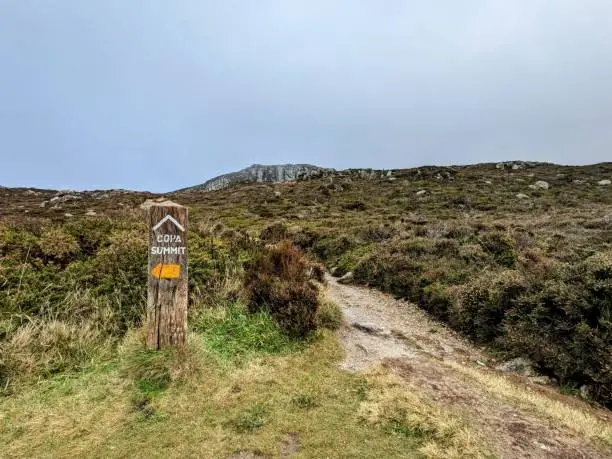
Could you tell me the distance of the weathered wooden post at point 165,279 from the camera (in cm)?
494

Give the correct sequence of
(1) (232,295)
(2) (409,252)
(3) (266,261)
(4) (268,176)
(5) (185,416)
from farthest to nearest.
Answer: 1. (4) (268,176)
2. (2) (409,252)
3. (3) (266,261)
4. (1) (232,295)
5. (5) (185,416)

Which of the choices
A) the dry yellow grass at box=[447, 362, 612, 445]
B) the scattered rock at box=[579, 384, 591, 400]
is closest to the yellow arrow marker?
the dry yellow grass at box=[447, 362, 612, 445]

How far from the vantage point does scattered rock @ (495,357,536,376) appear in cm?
624

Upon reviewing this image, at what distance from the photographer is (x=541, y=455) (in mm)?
3568

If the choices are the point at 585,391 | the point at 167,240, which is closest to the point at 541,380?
the point at 585,391

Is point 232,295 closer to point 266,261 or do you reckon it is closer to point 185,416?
point 266,261

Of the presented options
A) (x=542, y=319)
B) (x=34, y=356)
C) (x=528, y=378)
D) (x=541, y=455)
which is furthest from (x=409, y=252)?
(x=34, y=356)

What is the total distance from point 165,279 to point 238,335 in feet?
4.80

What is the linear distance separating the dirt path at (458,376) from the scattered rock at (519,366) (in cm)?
20

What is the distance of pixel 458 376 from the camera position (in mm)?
5195

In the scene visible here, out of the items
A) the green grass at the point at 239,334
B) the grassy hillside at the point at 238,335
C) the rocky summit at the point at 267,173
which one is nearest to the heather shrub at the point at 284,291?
the grassy hillside at the point at 238,335

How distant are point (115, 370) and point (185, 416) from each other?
1.33 metres

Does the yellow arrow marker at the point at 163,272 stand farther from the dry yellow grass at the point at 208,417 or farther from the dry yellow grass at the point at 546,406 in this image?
the dry yellow grass at the point at 546,406

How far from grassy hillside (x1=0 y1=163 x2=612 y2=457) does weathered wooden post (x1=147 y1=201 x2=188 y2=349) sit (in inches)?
11.3
